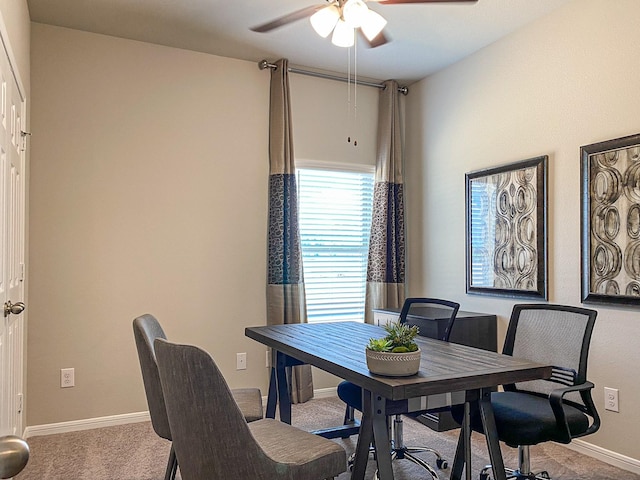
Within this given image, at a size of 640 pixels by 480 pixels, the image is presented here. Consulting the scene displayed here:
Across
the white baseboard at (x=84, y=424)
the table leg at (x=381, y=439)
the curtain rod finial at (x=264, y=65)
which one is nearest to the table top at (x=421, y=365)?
the table leg at (x=381, y=439)

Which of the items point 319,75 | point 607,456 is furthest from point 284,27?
point 607,456

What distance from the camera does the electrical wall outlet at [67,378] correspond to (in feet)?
Answer: 11.7

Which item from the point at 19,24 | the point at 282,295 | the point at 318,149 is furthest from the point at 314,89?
the point at 19,24

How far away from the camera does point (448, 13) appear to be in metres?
3.37

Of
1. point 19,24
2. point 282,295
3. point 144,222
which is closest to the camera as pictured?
point 19,24

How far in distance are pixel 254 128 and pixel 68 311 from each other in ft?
6.39

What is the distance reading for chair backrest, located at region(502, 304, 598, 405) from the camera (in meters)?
2.41

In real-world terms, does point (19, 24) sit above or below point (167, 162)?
above

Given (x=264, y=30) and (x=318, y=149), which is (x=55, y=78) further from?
(x=318, y=149)

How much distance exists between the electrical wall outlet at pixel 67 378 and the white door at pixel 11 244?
1.32 feet

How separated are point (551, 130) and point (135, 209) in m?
2.92

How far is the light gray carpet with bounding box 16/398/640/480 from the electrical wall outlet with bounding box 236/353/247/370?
2.16 ft

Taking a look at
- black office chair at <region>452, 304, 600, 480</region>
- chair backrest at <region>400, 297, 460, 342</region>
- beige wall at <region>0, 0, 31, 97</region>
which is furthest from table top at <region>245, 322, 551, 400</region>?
beige wall at <region>0, 0, 31, 97</region>

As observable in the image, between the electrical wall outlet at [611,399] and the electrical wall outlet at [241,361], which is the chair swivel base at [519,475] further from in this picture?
the electrical wall outlet at [241,361]
